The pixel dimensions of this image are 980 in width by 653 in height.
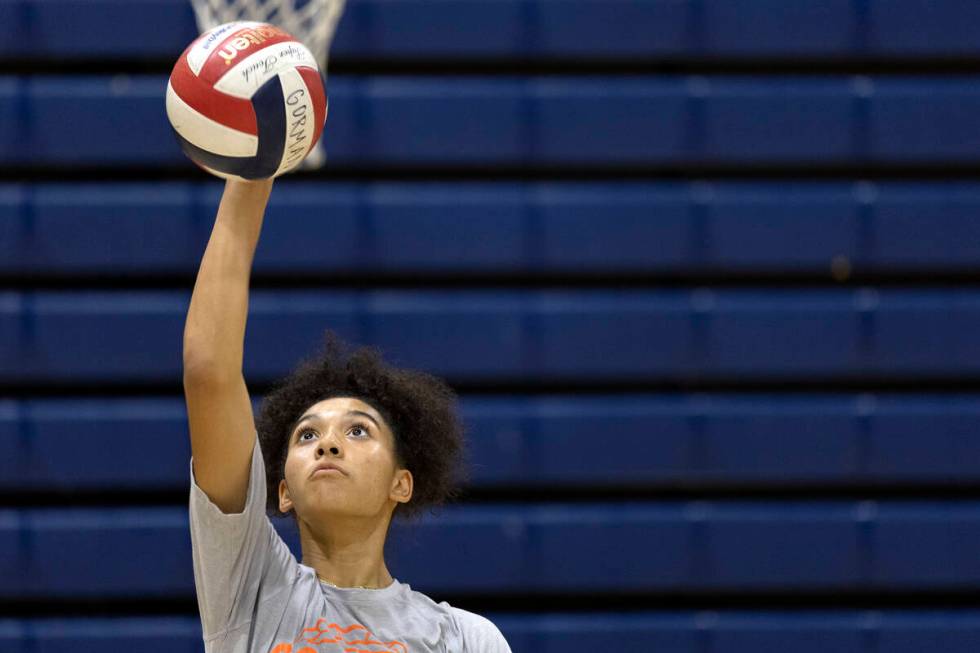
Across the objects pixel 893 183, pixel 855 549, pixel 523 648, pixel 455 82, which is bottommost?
pixel 523 648

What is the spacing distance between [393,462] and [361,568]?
18cm

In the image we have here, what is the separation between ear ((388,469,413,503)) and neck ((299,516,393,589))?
0.32 feet

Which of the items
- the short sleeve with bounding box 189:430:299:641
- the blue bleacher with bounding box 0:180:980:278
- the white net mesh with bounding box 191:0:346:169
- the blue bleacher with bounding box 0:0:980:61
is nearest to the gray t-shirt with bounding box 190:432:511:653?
the short sleeve with bounding box 189:430:299:641

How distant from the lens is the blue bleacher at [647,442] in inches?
141

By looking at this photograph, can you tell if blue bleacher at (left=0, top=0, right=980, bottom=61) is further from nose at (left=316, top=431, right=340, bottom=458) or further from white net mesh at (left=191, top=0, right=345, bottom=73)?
nose at (left=316, top=431, right=340, bottom=458)

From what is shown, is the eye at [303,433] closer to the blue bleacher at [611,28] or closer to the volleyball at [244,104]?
the volleyball at [244,104]

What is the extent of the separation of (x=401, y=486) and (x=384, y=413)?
0.14 m

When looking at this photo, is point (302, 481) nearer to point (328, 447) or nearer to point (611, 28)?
point (328, 447)

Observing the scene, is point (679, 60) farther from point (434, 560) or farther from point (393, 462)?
point (393, 462)

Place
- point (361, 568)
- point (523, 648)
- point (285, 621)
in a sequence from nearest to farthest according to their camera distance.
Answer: point (285, 621) → point (361, 568) → point (523, 648)

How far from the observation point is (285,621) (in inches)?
68.6

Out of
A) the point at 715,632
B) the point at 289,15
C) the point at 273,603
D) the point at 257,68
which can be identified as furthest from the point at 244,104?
the point at 715,632

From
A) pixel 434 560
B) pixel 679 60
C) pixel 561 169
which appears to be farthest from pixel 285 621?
pixel 679 60

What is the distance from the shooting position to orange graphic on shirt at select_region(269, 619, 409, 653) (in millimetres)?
1722
